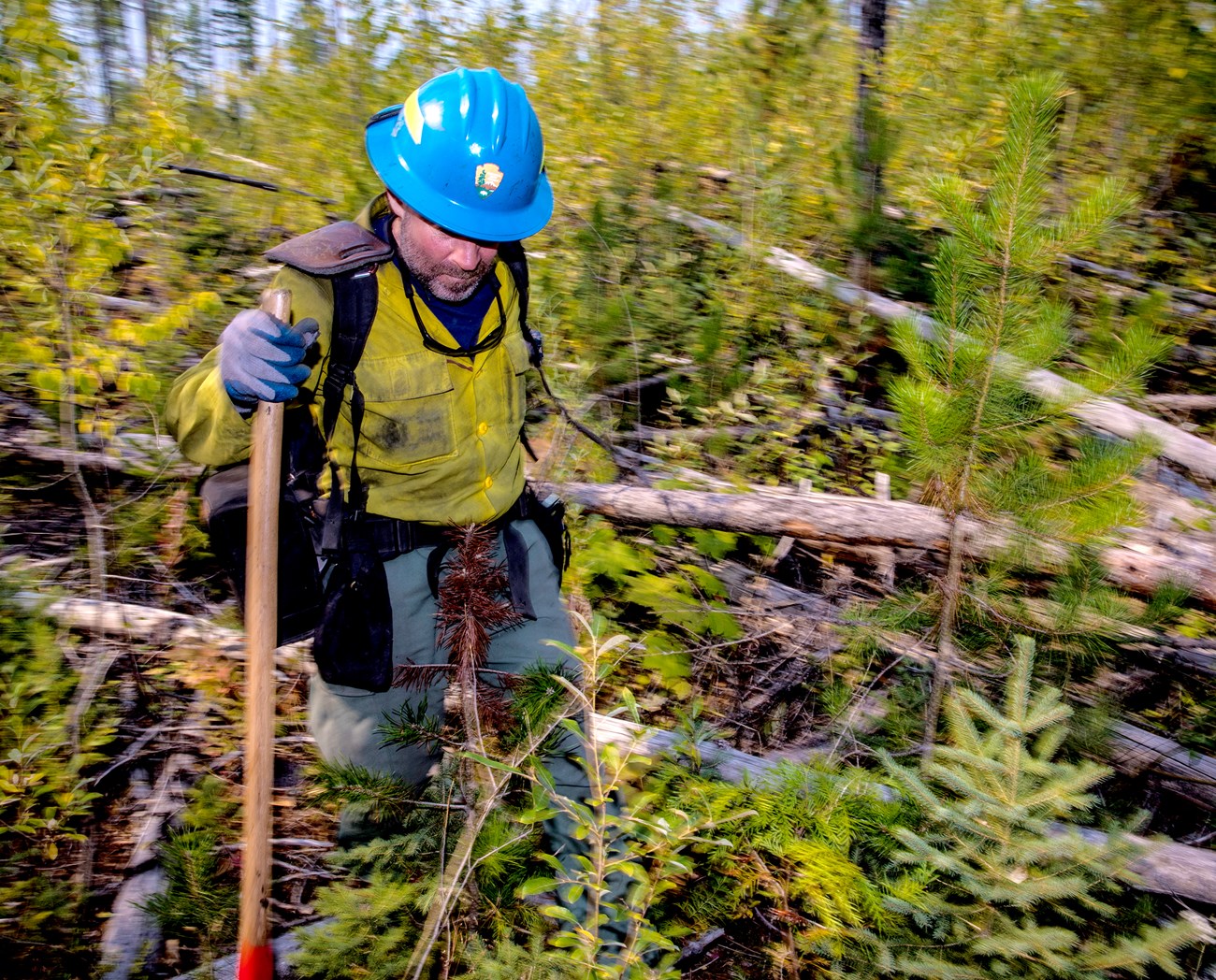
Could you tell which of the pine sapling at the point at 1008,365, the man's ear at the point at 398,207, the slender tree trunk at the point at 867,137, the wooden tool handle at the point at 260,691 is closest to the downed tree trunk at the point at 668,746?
the pine sapling at the point at 1008,365

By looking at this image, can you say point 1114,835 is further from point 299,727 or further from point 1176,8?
point 1176,8

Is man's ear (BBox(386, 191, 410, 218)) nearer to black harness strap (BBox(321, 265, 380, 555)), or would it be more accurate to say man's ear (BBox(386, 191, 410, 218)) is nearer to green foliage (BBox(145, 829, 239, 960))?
black harness strap (BBox(321, 265, 380, 555))

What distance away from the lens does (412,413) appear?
8.64 ft

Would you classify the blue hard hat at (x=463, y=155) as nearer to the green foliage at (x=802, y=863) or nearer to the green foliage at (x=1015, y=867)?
the green foliage at (x=802, y=863)

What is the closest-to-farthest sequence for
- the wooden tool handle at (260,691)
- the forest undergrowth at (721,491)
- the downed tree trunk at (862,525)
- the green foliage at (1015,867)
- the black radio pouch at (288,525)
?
1. the green foliage at (1015,867)
2. the wooden tool handle at (260,691)
3. the forest undergrowth at (721,491)
4. the black radio pouch at (288,525)
5. the downed tree trunk at (862,525)

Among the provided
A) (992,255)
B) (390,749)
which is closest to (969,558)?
(992,255)

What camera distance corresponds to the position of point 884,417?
15.7ft

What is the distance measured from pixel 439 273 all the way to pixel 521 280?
1.21 feet

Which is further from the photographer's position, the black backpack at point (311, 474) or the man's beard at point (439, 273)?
the man's beard at point (439, 273)

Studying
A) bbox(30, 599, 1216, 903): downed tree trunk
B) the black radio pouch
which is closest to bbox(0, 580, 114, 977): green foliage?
bbox(30, 599, 1216, 903): downed tree trunk

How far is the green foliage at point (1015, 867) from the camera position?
70.2 inches

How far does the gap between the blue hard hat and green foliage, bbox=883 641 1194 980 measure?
2007 millimetres

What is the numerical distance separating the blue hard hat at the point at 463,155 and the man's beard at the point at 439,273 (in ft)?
0.57

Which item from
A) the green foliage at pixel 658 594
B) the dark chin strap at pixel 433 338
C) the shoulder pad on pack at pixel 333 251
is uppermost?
the shoulder pad on pack at pixel 333 251
